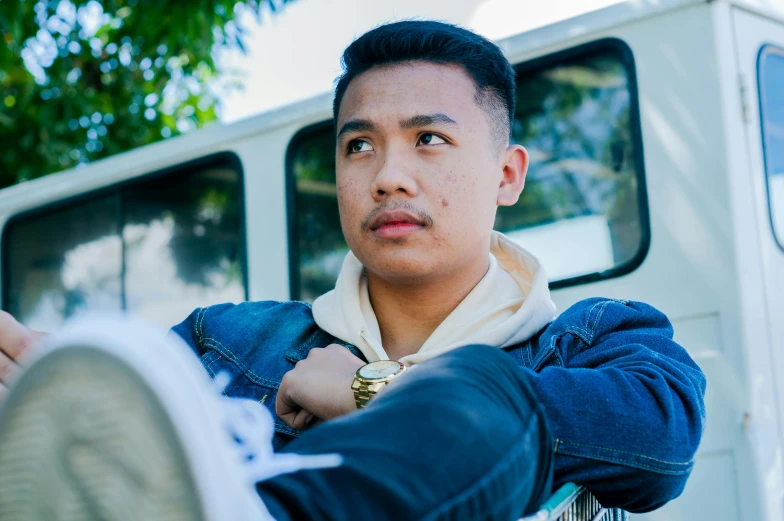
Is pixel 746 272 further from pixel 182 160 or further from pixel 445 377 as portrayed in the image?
pixel 182 160

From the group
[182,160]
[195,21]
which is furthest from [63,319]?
[195,21]

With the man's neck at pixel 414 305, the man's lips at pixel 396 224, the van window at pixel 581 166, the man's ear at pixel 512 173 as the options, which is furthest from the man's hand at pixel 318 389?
the van window at pixel 581 166

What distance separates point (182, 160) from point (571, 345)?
120 inches

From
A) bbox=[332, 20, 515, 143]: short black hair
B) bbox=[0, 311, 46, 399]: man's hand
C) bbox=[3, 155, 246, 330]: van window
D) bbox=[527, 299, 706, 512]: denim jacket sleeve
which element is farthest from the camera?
bbox=[3, 155, 246, 330]: van window

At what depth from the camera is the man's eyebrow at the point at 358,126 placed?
6.77ft

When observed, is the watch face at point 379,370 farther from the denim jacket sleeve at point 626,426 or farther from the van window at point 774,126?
the van window at point 774,126

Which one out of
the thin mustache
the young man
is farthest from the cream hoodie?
the thin mustache

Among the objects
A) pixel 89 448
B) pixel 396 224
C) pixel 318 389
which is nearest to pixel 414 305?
pixel 396 224

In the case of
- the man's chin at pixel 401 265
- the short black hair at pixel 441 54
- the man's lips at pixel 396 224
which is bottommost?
the man's chin at pixel 401 265

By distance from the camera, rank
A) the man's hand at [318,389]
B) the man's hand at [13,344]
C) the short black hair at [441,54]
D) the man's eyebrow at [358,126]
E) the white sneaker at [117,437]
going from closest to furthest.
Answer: the white sneaker at [117,437], the man's hand at [13,344], the man's hand at [318,389], the man's eyebrow at [358,126], the short black hair at [441,54]

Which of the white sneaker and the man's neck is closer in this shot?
the white sneaker

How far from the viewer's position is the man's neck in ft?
7.09

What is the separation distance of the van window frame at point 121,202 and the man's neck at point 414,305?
1862mm

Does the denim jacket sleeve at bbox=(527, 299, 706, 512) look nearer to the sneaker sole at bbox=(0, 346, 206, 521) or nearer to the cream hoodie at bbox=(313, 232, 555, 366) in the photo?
the cream hoodie at bbox=(313, 232, 555, 366)
